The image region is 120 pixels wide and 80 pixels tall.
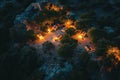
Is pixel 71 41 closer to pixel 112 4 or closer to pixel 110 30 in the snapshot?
pixel 110 30

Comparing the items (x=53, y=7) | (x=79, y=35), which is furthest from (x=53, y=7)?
(x=79, y=35)

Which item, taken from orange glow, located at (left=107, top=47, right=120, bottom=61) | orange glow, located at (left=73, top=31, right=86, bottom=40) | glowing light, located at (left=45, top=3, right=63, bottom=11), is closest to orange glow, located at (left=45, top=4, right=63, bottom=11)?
glowing light, located at (left=45, top=3, right=63, bottom=11)

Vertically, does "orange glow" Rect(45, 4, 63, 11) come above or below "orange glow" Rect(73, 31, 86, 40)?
above

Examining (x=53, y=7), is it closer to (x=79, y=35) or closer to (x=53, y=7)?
(x=53, y=7)

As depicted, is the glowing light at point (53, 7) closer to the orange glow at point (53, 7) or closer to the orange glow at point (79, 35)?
the orange glow at point (53, 7)

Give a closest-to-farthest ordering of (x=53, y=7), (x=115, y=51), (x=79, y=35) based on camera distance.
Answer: (x=115, y=51)
(x=79, y=35)
(x=53, y=7)

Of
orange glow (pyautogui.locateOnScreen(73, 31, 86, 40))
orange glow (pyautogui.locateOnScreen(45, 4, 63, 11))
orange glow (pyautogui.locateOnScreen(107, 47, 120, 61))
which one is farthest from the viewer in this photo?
orange glow (pyautogui.locateOnScreen(45, 4, 63, 11))

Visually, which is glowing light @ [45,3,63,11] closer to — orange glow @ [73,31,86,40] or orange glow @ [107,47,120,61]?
orange glow @ [73,31,86,40]

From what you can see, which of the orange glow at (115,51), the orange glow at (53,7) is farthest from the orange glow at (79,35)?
the orange glow at (53,7)

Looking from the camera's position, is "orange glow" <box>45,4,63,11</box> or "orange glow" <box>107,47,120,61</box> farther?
"orange glow" <box>45,4,63,11</box>

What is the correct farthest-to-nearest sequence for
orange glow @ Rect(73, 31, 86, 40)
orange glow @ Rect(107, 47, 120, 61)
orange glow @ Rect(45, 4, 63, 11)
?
orange glow @ Rect(45, 4, 63, 11) < orange glow @ Rect(73, 31, 86, 40) < orange glow @ Rect(107, 47, 120, 61)

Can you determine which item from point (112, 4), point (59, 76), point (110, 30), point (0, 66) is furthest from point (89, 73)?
point (112, 4)

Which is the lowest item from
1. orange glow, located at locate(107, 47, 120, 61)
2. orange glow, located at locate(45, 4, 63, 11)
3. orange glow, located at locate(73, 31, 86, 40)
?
orange glow, located at locate(107, 47, 120, 61)
